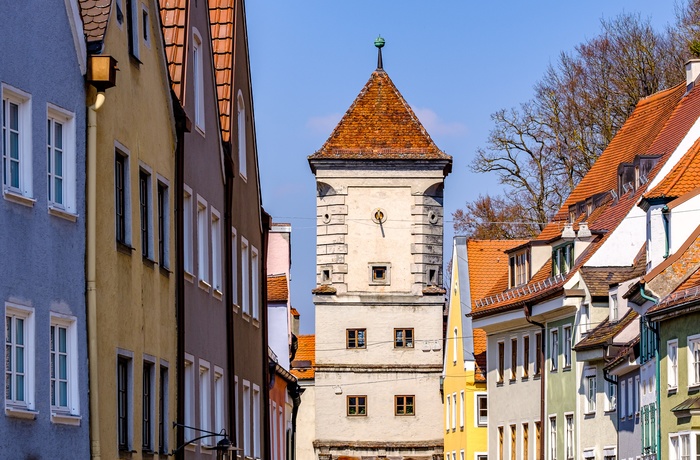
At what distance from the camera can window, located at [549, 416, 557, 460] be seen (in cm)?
5259

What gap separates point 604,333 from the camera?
46.9m

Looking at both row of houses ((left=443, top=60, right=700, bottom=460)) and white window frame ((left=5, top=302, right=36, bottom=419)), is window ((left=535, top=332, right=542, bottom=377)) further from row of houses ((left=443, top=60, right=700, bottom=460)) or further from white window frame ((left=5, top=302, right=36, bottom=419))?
white window frame ((left=5, top=302, right=36, bottom=419))

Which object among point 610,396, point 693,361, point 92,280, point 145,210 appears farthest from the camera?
point 610,396

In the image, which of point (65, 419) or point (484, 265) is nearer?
point (65, 419)

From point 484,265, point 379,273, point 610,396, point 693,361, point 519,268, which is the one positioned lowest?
point 610,396

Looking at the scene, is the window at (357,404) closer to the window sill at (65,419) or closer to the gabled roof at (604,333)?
the gabled roof at (604,333)

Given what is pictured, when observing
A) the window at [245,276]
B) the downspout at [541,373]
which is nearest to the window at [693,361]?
the window at [245,276]

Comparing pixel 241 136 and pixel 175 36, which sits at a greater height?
pixel 175 36

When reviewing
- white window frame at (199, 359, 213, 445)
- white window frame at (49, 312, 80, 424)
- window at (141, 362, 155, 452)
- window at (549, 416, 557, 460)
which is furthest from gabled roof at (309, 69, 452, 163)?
white window frame at (49, 312, 80, 424)

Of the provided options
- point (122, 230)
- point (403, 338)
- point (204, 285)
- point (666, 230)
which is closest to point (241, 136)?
point (204, 285)

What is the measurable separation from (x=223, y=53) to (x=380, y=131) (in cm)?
5215

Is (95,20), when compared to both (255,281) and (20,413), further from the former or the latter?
(255,281)

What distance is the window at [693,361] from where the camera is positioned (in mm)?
34812

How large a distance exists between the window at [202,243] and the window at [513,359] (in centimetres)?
2973
